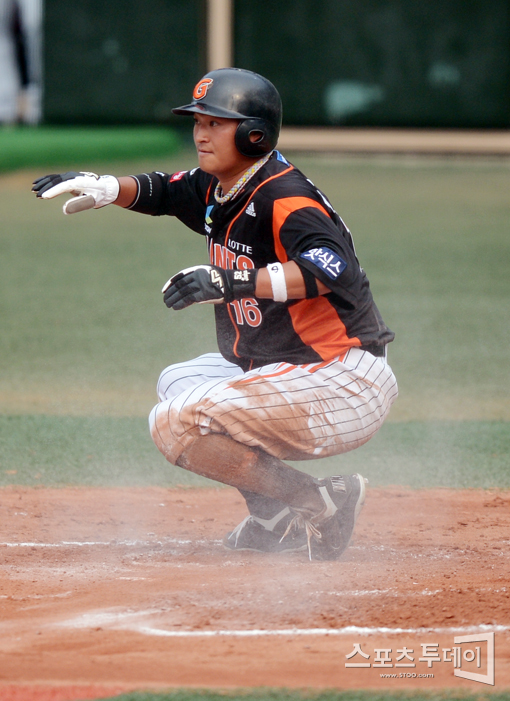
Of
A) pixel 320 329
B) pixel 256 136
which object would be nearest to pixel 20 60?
pixel 256 136

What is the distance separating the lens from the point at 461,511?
12.7ft

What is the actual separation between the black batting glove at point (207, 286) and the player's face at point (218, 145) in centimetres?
44

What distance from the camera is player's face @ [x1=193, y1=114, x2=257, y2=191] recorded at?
3.22 metres

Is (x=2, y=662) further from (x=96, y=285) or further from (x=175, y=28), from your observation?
(x=175, y=28)

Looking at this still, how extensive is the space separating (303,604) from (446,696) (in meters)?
0.61

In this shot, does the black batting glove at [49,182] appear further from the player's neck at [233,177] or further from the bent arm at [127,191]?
the player's neck at [233,177]

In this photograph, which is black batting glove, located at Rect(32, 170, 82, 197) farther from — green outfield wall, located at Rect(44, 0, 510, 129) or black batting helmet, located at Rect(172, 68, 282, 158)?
green outfield wall, located at Rect(44, 0, 510, 129)

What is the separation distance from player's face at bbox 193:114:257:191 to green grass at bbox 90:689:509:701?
1.70m

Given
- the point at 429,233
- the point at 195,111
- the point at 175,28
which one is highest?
the point at 195,111

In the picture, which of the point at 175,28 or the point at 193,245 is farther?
the point at 175,28

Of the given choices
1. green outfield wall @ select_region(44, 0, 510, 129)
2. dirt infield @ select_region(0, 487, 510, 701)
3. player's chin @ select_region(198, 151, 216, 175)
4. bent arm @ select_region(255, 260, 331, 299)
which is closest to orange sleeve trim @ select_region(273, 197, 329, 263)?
bent arm @ select_region(255, 260, 331, 299)

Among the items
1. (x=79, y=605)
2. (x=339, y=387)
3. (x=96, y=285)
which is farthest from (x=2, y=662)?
(x=96, y=285)

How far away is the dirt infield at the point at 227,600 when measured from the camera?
8.18 feet

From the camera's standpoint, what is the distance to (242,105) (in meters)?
3.22
